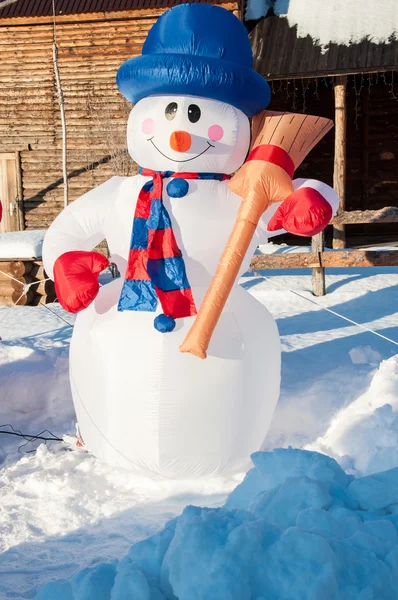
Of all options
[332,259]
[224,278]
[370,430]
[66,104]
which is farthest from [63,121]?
[370,430]

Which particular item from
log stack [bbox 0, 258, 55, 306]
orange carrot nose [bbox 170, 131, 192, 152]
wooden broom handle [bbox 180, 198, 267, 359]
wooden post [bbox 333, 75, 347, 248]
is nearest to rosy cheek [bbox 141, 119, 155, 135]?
orange carrot nose [bbox 170, 131, 192, 152]

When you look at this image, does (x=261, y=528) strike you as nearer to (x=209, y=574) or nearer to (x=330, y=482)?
(x=209, y=574)

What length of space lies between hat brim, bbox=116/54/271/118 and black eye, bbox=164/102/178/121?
0.06m

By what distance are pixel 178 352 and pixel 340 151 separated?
5.87 metres

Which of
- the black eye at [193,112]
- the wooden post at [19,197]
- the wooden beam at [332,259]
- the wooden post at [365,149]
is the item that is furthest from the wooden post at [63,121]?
the black eye at [193,112]

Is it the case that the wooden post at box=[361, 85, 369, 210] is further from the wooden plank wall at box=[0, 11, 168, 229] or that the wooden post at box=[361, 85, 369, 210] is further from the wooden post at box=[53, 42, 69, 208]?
the wooden post at box=[53, 42, 69, 208]

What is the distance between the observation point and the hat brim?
279 cm

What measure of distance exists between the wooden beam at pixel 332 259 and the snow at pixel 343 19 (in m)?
3.72

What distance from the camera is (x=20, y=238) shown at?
7.34m

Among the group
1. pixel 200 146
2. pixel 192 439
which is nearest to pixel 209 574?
pixel 192 439

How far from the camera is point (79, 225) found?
311 cm

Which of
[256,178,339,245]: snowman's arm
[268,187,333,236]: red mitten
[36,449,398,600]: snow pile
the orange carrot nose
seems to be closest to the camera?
[36,449,398,600]: snow pile

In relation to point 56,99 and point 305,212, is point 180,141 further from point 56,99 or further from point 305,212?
point 56,99

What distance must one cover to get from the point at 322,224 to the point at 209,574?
5.66 feet
